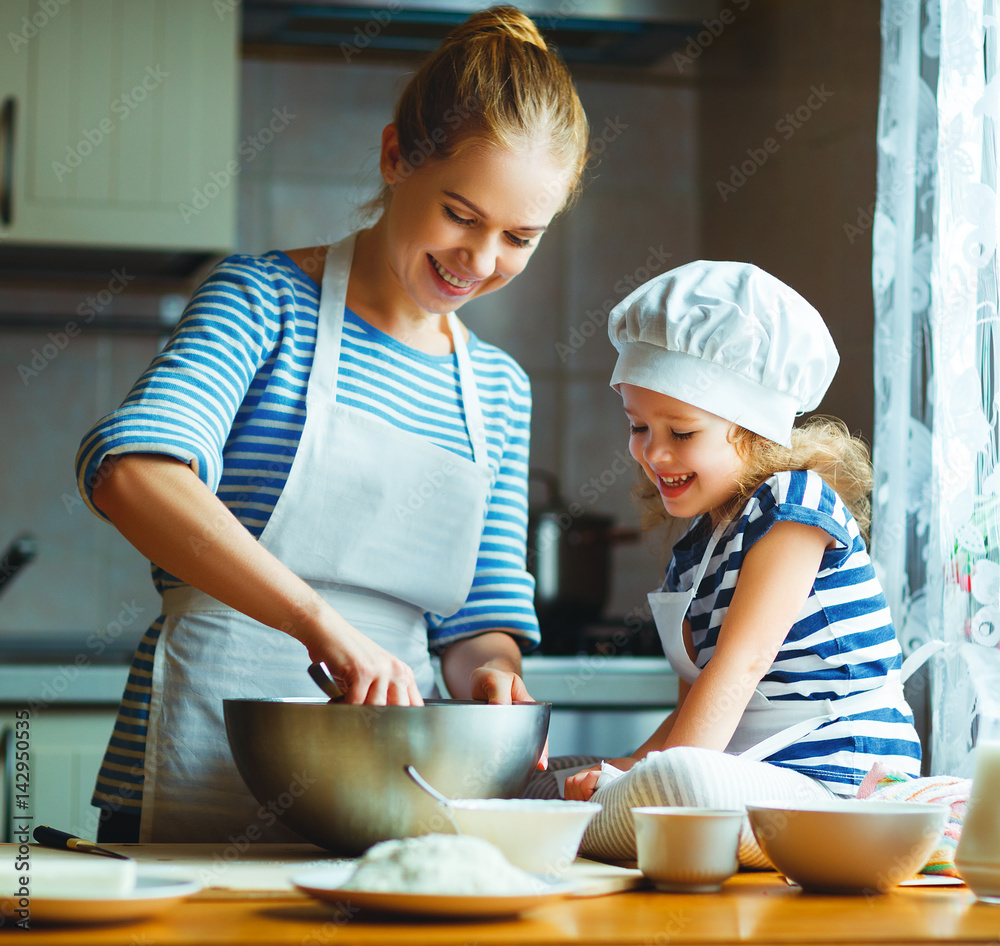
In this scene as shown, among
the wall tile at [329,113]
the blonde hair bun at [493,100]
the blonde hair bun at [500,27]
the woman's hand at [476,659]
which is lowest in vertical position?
the woman's hand at [476,659]

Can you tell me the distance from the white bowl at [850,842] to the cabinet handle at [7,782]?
4.50 feet

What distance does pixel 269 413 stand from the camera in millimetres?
1159

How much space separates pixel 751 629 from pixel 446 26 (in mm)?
1612

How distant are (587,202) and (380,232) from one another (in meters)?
1.43

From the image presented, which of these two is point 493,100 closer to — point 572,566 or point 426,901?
point 426,901

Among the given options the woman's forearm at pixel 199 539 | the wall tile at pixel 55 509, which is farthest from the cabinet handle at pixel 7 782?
the woman's forearm at pixel 199 539

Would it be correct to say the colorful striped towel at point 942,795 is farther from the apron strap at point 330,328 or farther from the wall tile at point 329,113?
the wall tile at point 329,113

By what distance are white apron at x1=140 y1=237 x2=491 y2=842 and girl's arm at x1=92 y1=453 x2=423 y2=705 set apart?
216mm

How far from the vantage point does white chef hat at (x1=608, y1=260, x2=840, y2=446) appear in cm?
112

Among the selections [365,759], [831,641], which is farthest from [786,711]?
[365,759]

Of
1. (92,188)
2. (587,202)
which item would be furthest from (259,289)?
(587,202)

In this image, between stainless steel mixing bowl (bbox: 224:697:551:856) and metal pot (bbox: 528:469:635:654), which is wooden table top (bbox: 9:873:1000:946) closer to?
stainless steel mixing bowl (bbox: 224:697:551:856)

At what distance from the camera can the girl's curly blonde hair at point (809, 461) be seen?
46.4 inches

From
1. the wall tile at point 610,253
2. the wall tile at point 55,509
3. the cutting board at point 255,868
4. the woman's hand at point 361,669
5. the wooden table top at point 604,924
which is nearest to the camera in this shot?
the wooden table top at point 604,924
